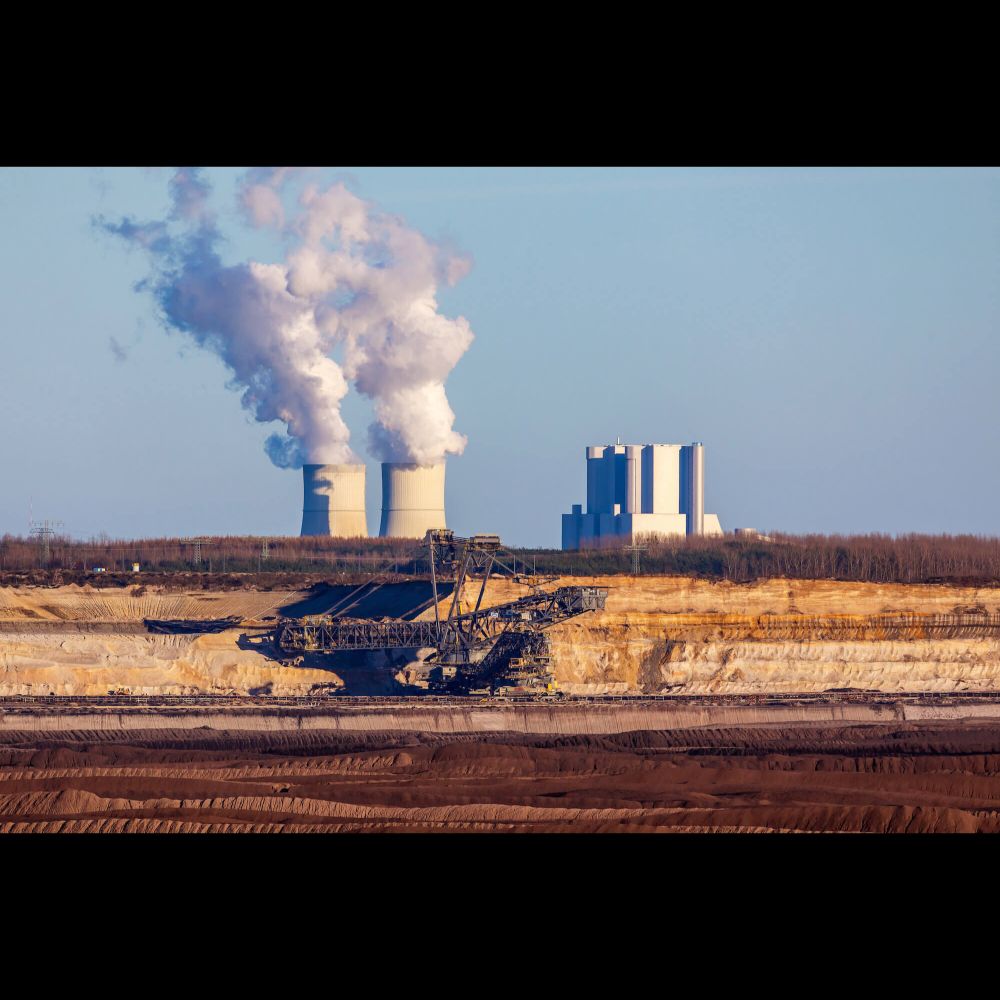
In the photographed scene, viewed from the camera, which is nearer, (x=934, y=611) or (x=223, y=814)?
(x=223, y=814)

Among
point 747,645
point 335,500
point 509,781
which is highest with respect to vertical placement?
point 335,500

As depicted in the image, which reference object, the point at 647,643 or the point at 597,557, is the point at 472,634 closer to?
the point at 647,643

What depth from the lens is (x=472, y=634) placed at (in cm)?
5538

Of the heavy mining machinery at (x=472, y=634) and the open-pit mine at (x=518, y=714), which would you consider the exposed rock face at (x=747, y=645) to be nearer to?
the open-pit mine at (x=518, y=714)

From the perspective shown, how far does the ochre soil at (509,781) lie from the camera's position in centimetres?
2930

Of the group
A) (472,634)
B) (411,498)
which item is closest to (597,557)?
(411,498)

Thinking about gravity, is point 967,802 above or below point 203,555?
below

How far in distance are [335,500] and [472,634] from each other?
67.9ft

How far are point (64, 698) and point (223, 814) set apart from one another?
24373 mm

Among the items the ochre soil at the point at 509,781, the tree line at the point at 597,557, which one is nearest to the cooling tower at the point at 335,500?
the tree line at the point at 597,557
